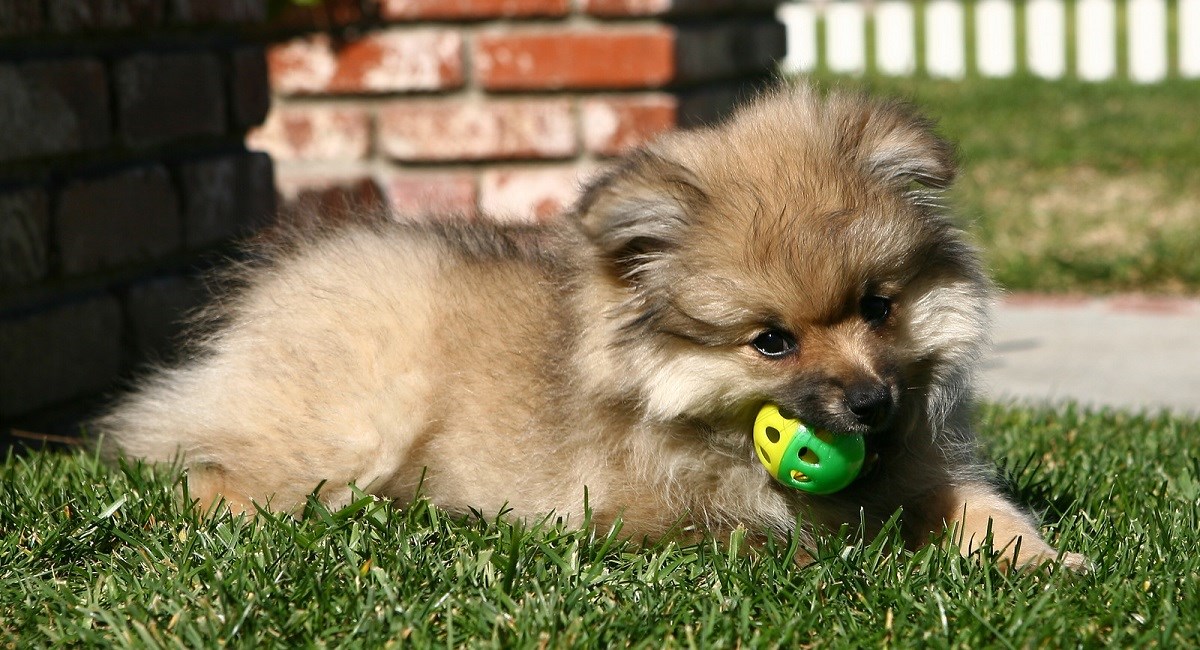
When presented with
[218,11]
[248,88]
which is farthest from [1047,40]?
[218,11]

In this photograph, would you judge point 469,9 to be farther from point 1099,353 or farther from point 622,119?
point 1099,353

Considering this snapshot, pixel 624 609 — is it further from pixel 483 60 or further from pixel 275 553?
pixel 483 60

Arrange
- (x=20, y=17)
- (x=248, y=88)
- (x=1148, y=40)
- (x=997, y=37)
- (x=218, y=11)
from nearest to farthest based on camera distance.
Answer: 1. (x=20, y=17)
2. (x=218, y=11)
3. (x=248, y=88)
4. (x=1148, y=40)
5. (x=997, y=37)

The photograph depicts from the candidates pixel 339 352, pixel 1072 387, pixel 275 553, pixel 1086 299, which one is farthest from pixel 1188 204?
pixel 275 553

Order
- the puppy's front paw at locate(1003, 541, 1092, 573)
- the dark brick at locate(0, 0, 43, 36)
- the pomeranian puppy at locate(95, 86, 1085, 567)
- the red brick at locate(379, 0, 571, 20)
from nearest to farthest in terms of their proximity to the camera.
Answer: the puppy's front paw at locate(1003, 541, 1092, 573) < the pomeranian puppy at locate(95, 86, 1085, 567) < the dark brick at locate(0, 0, 43, 36) < the red brick at locate(379, 0, 571, 20)

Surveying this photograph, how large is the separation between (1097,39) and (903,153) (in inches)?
442

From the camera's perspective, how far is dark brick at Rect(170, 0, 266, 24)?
4.33 m

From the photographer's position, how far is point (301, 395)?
324 centimetres

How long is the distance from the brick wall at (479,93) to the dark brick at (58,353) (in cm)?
115

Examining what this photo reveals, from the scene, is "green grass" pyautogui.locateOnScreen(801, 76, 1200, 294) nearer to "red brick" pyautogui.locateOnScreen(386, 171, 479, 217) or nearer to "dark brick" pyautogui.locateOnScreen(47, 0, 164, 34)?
"red brick" pyautogui.locateOnScreen(386, 171, 479, 217)

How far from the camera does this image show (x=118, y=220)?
407cm

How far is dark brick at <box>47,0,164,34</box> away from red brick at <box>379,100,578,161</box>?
1167mm

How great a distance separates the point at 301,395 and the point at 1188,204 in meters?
6.42

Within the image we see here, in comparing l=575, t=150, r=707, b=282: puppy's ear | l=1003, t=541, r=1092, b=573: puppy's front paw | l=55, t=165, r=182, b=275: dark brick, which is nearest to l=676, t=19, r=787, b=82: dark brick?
l=55, t=165, r=182, b=275: dark brick
